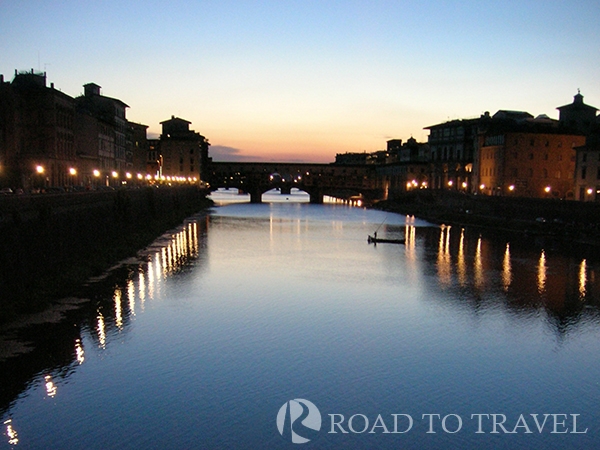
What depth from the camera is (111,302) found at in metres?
26.3

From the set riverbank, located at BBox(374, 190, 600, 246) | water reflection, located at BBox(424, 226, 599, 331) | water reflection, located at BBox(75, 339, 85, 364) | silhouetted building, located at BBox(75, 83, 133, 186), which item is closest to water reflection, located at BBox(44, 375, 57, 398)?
water reflection, located at BBox(75, 339, 85, 364)

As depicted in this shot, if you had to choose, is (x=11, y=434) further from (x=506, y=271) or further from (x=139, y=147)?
(x=139, y=147)

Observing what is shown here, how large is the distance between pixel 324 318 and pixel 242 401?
9.62m

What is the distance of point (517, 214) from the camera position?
63750 mm

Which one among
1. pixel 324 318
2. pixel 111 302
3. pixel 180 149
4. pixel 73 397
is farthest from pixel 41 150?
pixel 180 149

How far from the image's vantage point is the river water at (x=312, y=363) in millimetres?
14172

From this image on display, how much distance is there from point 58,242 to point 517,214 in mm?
50458

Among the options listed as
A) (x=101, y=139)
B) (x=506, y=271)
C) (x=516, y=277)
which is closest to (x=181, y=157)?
(x=101, y=139)

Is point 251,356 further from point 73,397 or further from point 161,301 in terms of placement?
point 161,301

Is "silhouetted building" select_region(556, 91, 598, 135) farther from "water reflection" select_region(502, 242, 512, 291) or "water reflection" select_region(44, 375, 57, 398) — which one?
"water reflection" select_region(44, 375, 57, 398)

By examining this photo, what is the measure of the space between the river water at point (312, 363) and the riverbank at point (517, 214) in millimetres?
16571

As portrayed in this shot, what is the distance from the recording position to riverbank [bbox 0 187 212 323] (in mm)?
23802

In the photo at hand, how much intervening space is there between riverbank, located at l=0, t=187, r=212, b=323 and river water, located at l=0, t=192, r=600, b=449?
1716 mm

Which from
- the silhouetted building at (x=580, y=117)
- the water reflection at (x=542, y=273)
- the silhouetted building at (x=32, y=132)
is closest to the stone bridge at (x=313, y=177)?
the silhouetted building at (x=580, y=117)
